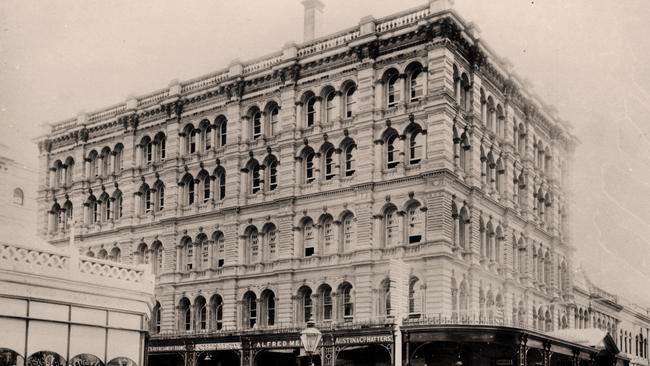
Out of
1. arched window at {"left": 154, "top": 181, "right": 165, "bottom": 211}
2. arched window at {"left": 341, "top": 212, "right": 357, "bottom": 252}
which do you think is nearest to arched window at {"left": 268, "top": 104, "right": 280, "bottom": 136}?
arched window at {"left": 341, "top": 212, "right": 357, "bottom": 252}

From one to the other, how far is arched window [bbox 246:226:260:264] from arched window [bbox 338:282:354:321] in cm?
471

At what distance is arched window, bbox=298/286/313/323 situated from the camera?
36.3 meters

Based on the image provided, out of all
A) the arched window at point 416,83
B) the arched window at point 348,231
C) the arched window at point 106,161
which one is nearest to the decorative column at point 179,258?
the arched window at point 106,161

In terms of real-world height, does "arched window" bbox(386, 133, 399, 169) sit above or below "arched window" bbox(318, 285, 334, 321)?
above

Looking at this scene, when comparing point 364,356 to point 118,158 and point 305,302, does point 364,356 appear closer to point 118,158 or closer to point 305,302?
point 305,302

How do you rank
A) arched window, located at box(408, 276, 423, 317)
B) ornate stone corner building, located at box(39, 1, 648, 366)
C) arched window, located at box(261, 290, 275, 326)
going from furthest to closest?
1. arched window, located at box(261, 290, 275, 326)
2. ornate stone corner building, located at box(39, 1, 648, 366)
3. arched window, located at box(408, 276, 423, 317)

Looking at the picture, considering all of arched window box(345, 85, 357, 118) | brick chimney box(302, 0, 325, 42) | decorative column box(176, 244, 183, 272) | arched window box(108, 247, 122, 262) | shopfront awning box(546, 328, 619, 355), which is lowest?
shopfront awning box(546, 328, 619, 355)

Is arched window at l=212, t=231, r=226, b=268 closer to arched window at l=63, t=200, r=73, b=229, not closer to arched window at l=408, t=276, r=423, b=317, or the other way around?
arched window at l=408, t=276, r=423, b=317

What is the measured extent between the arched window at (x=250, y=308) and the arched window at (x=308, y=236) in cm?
339

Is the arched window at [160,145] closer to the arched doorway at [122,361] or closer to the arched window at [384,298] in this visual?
the arched window at [384,298]

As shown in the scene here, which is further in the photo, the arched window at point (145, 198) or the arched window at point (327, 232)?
the arched window at point (145, 198)

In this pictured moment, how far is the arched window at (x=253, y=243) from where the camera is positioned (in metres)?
38.5

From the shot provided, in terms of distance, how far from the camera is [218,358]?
3881 cm

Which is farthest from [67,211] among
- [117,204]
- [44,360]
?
[44,360]
